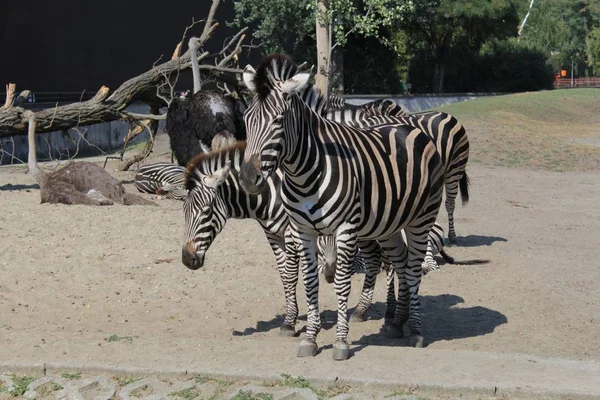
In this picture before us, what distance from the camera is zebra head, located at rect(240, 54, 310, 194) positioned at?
6.11 m

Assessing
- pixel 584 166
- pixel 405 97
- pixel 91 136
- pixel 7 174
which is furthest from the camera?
pixel 405 97

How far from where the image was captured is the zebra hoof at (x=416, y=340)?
24.6 ft

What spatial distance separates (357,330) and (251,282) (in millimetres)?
1756

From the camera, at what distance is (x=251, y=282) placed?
31.7 feet

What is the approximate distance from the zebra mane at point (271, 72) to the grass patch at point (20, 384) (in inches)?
93.0

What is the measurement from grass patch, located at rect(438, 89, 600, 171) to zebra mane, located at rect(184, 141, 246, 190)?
14.2 metres

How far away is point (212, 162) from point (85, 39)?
23382 millimetres

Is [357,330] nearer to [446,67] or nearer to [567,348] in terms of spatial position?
[567,348]

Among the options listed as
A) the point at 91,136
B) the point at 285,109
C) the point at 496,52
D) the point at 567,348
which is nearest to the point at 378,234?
the point at 285,109

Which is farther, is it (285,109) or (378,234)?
(378,234)

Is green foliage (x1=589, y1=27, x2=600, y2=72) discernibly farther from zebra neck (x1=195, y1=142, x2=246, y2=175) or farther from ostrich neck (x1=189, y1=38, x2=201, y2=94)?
zebra neck (x1=195, y1=142, x2=246, y2=175)

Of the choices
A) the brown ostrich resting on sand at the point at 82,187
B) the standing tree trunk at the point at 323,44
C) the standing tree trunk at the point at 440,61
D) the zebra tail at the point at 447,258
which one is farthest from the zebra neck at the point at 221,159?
the standing tree trunk at the point at 440,61

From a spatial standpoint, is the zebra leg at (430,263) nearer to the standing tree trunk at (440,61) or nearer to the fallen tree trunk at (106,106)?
the fallen tree trunk at (106,106)

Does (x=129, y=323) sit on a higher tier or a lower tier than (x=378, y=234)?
lower
